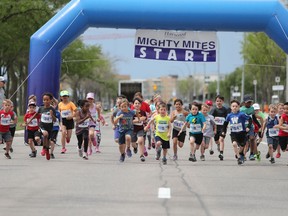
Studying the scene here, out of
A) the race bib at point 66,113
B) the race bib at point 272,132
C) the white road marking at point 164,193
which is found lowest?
the white road marking at point 164,193

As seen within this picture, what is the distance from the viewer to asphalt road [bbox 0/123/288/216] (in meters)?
9.20

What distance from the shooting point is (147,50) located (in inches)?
861

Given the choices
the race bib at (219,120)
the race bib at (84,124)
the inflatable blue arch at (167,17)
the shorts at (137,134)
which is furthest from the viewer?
the inflatable blue arch at (167,17)

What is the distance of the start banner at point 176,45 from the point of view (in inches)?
850

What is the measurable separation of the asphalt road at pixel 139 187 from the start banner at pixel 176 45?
5.04 meters

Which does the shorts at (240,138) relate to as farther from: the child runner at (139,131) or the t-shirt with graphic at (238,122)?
the child runner at (139,131)

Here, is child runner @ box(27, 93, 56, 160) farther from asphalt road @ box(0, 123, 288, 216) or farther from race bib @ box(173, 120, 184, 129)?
race bib @ box(173, 120, 184, 129)

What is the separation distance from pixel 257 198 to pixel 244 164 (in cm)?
617

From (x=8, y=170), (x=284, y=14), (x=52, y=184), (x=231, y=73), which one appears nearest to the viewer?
(x=52, y=184)

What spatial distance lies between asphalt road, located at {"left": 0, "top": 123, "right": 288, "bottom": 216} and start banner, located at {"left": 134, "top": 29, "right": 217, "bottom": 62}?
5040mm

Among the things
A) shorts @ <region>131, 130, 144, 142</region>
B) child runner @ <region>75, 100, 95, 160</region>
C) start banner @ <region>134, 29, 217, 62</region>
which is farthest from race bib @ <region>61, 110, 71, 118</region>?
start banner @ <region>134, 29, 217, 62</region>

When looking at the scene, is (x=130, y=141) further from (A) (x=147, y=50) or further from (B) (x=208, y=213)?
(B) (x=208, y=213)

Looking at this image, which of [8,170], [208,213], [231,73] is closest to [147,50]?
[8,170]

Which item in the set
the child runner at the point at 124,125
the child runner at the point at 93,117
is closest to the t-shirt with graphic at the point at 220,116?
the child runner at the point at 124,125
